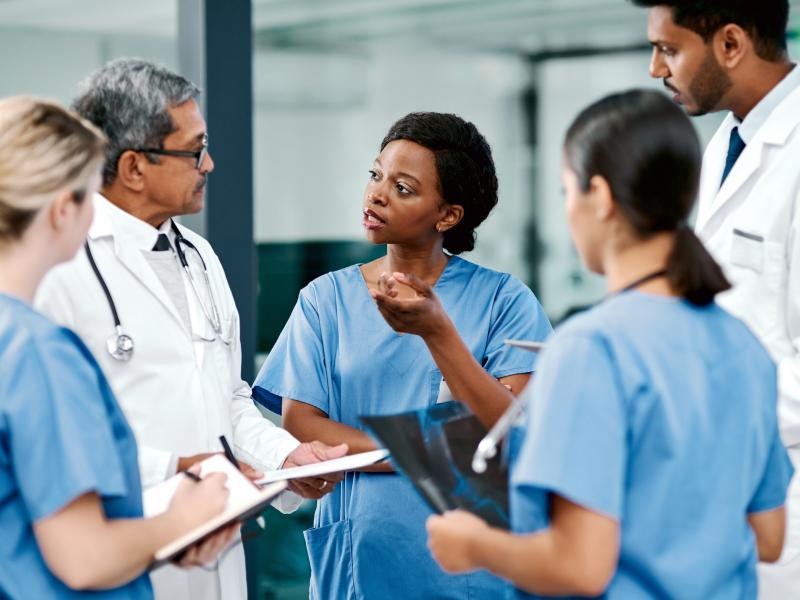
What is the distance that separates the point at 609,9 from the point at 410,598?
155 inches

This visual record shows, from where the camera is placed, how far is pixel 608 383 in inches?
47.0

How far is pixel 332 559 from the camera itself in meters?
2.16

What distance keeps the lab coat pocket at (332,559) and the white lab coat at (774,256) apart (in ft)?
2.55

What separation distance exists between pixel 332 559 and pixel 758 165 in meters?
1.11

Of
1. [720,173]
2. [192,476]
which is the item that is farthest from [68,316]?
[720,173]

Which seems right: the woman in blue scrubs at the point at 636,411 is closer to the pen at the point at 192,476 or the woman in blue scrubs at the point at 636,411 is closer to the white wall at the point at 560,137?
the pen at the point at 192,476

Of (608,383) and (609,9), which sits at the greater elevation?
(609,9)

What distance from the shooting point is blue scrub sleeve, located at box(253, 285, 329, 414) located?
7.09ft

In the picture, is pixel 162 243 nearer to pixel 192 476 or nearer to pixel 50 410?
pixel 192 476

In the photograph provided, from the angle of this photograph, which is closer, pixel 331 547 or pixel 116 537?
pixel 116 537

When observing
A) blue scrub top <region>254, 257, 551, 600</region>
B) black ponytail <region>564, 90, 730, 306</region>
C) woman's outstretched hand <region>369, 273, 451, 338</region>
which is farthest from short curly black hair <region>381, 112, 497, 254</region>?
black ponytail <region>564, 90, 730, 306</region>

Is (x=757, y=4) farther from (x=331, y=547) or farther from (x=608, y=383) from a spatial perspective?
(x=331, y=547)

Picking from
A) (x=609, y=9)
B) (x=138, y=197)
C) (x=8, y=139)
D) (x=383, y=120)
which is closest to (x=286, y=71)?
(x=383, y=120)

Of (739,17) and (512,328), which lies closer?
(739,17)
